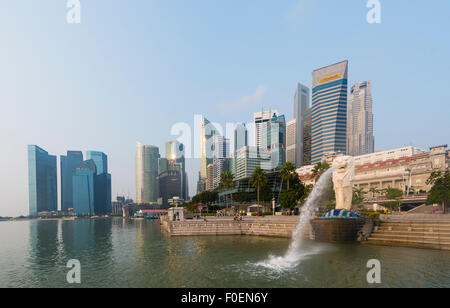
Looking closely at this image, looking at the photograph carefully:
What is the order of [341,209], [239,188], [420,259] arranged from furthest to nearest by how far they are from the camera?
1. [239,188]
2. [341,209]
3. [420,259]

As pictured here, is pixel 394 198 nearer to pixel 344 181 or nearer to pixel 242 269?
pixel 344 181

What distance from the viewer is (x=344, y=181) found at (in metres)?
32.5

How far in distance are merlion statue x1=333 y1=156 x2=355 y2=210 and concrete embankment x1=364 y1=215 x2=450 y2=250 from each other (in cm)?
460

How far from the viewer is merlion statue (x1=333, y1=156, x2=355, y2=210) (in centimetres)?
3234

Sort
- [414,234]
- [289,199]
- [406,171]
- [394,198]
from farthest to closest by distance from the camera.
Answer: [406,171], [394,198], [289,199], [414,234]

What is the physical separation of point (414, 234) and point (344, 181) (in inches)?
362

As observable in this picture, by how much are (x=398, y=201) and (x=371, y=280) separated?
230 ft

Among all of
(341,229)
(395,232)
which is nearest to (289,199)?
(341,229)

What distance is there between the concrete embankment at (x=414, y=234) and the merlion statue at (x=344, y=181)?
15.1 ft

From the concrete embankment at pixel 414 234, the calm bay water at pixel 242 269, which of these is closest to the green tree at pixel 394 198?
the concrete embankment at pixel 414 234

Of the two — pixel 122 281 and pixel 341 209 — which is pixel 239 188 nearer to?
pixel 341 209

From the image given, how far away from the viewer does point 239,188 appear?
106 metres

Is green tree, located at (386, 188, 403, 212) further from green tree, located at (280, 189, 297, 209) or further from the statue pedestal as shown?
the statue pedestal
